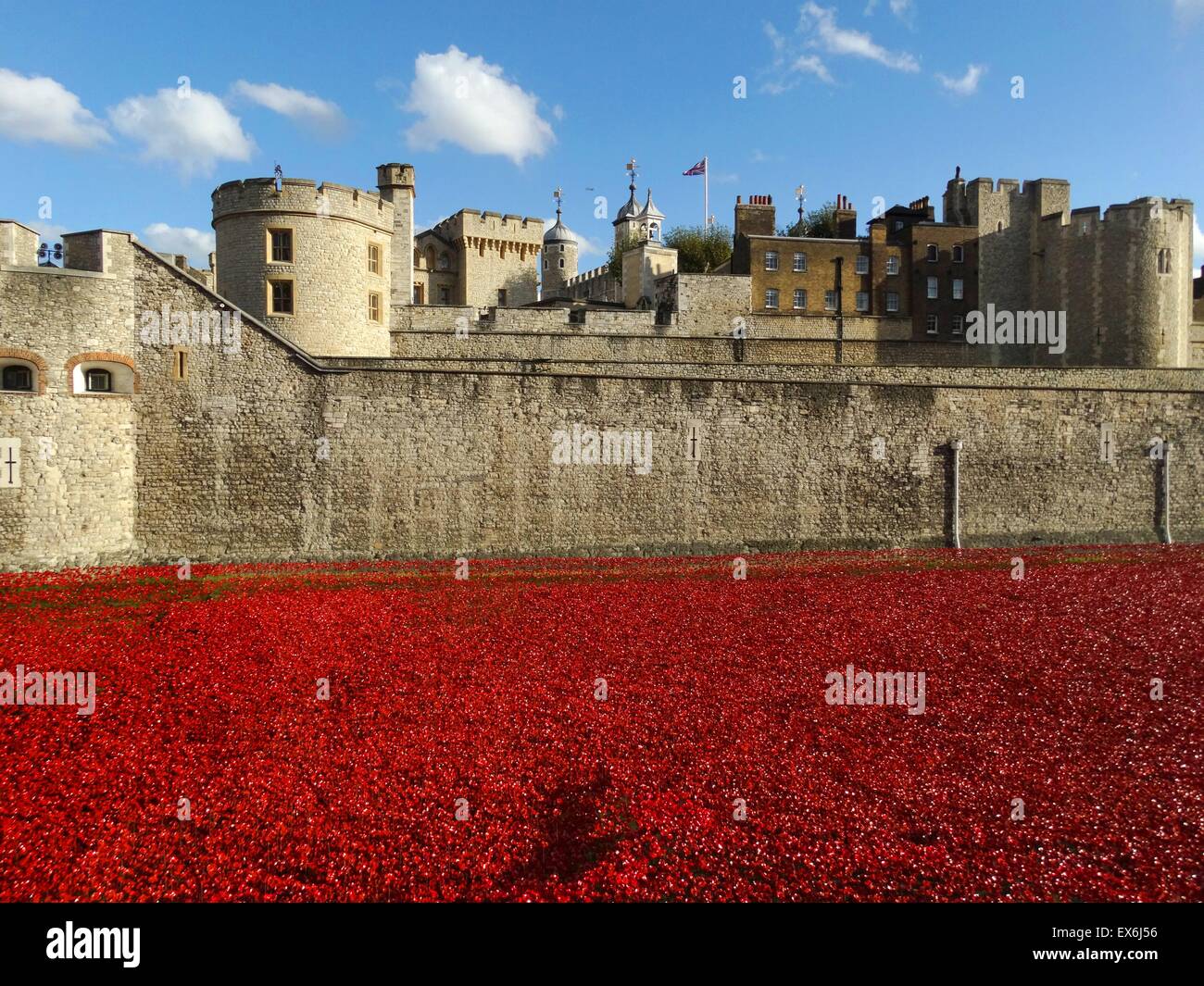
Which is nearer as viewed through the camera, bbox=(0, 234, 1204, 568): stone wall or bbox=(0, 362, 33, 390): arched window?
bbox=(0, 362, 33, 390): arched window

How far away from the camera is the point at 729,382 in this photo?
85.9 feet

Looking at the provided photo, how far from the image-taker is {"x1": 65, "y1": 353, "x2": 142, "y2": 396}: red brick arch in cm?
2103

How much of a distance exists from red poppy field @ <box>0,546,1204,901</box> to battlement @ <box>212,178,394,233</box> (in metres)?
15.8

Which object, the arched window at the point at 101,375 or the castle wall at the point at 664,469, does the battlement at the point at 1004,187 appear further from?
the arched window at the point at 101,375

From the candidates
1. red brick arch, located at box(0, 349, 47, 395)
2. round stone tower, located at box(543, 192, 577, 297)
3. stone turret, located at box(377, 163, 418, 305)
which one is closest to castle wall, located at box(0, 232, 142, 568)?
red brick arch, located at box(0, 349, 47, 395)

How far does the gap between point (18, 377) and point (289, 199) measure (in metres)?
11.5

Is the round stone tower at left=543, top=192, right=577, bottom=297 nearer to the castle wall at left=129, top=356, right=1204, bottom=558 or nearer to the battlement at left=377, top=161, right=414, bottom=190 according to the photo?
the battlement at left=377, top=161, right=414, bottom=190

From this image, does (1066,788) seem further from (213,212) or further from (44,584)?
(213,212)

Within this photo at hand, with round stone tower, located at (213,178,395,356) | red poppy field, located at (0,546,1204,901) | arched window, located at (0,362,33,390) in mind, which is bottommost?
red poppy field, located at (0,546,1204,901)

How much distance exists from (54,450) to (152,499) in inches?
103

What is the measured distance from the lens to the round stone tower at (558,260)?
222ft

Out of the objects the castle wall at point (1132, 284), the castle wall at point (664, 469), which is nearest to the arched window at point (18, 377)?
the castle wall at point (664, 469)

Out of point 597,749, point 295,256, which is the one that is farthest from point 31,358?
point 597,749

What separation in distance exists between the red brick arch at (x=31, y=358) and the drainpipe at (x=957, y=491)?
2731cm
